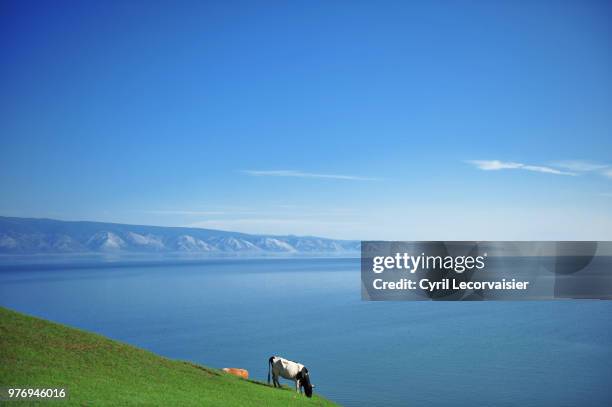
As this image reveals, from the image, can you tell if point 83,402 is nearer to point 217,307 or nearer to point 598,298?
point 217,307

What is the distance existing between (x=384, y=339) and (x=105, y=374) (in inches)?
1669

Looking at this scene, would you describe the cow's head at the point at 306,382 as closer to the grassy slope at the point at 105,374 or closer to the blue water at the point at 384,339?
the grassy slope at the point at 105,374

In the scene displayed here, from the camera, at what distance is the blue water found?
1323 inches

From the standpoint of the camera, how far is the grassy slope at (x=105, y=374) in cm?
1534

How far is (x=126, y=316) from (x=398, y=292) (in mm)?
70462

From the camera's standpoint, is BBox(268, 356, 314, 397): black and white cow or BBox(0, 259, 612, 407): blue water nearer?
BBox(268, 356, 314, 397): black and white cow

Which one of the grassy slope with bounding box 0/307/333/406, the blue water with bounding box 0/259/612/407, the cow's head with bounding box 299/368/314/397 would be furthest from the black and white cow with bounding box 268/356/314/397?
the blue water with bounding box 0/259/612/407

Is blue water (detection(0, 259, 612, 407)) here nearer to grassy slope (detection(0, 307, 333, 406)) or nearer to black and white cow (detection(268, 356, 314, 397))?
black and white cow (detection(268, 356, 314, 397))

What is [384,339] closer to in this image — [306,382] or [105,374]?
[306,382]

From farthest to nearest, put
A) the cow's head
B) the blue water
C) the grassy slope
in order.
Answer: the blue water
the cow's head
the grassy slope

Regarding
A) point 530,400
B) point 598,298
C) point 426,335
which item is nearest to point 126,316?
point 426,335

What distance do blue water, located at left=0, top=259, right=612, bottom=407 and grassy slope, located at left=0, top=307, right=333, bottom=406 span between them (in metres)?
13.0

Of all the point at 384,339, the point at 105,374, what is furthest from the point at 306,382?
the point at 384,339

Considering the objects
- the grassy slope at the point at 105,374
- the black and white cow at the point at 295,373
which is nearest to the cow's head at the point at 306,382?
the black and white cow at the point at 295,373
